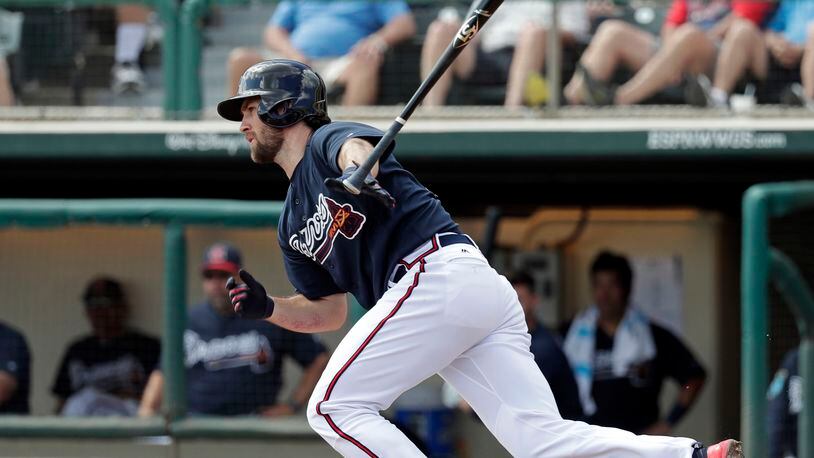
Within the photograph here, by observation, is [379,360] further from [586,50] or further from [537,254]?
[537,254]

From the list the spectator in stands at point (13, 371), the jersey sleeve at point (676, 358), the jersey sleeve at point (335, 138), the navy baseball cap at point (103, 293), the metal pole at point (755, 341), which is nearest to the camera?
the jersey sleeve at point (335, 138)

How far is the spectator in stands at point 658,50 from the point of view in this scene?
7.09 m

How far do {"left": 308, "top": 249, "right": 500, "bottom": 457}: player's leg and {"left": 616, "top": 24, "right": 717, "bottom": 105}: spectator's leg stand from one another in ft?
12.2

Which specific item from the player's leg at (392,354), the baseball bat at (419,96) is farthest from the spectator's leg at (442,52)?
the player's leg at (392,354)

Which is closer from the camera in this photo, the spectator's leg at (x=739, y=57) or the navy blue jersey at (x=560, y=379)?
the navy blue jersey at (x=560, y=379)

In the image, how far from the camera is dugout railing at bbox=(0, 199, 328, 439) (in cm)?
651

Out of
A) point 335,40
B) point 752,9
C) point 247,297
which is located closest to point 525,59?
point 335,40

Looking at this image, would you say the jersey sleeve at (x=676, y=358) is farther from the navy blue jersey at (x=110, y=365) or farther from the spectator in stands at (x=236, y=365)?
the navy blue jersey at (x=110, y=365)

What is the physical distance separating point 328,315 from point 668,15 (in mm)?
3791

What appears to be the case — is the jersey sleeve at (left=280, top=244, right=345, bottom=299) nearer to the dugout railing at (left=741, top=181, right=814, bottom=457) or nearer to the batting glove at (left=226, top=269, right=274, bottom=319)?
the batting glove at (left=226, top=269, right=274, bottom=319)

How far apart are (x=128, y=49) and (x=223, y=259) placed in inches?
65.7

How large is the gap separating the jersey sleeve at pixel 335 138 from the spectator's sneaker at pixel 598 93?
12.1ft

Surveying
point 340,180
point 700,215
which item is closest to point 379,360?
point 340,180

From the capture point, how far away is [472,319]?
3.70m
